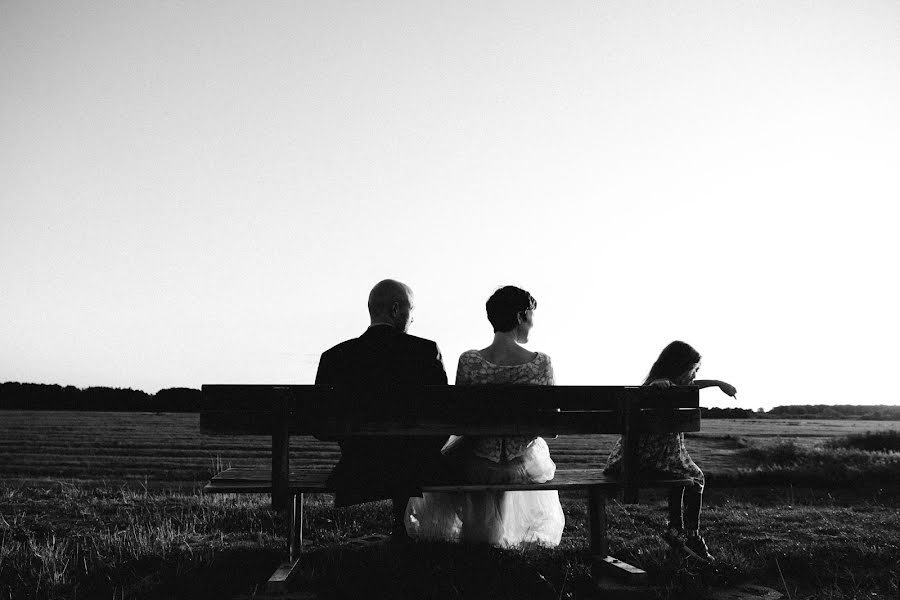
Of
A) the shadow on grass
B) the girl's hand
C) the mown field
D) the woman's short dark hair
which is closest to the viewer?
the shadow on grass

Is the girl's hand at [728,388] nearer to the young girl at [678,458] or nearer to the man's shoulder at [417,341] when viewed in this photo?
the young girl at [678,458]

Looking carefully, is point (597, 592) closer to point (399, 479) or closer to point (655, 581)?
point (655, 581)

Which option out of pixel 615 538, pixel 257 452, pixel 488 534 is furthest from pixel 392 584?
pixel 257 452

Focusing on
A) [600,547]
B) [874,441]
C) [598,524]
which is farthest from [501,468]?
[874,441]

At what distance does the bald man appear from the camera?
14.9ft

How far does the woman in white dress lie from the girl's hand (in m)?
1.31

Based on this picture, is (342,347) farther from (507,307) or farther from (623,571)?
(623,571)

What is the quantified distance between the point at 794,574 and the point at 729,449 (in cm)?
3776

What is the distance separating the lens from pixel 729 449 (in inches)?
1555

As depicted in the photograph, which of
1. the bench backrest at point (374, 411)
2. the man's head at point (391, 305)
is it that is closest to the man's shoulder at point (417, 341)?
the man's head at point (391, 305)

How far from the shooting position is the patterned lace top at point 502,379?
5.12 metres

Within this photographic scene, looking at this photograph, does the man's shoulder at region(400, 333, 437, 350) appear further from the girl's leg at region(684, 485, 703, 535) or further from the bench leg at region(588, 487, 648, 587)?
the girl's leg at region(684, 485, 703, 535)

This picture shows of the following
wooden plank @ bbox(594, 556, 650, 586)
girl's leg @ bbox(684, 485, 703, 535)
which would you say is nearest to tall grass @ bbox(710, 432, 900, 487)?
girl's leg @ bbox(684, 485, 703, 535)

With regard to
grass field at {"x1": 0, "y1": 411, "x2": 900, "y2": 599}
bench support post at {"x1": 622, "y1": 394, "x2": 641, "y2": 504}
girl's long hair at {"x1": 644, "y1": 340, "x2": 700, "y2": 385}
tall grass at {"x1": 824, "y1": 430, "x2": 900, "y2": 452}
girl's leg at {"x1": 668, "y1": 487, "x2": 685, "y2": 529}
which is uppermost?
girl's long hair at {"x1": 644, "y1": 340, "x2": 700, "y2": 385}
